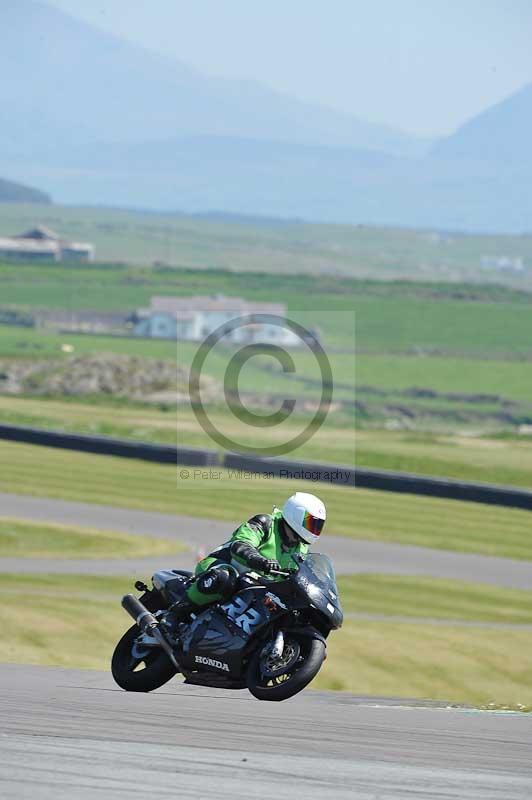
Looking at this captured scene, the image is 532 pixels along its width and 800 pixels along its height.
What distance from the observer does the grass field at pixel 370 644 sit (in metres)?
18.9

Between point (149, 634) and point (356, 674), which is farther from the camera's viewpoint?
point (356, 674)

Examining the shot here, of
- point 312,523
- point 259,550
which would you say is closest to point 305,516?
point 312,523

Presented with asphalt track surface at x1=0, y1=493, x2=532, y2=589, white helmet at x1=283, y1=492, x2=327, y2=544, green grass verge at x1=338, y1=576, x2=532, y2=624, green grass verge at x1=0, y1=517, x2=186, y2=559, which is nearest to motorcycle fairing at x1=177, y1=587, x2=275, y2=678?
white helmet at x1=283, y1=492, x2=327, y2=544

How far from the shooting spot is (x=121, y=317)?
149 meters

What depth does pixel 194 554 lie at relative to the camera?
30219 millimetres

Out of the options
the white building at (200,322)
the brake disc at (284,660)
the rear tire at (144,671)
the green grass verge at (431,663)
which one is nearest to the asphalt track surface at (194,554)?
the green grass verge at (431,663)

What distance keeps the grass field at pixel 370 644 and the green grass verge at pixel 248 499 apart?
A: 8.92 m

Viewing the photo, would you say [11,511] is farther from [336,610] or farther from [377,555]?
[336,610]

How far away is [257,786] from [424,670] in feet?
44.4

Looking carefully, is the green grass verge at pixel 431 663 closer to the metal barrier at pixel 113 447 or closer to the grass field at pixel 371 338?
the metal barrier at pixel 113 447

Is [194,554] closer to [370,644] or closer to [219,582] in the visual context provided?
[370,644]

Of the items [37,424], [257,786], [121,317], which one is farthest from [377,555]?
[121,317]

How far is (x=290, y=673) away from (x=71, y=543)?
20.9 metres

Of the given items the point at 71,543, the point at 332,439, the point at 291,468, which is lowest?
the point at 332,439
